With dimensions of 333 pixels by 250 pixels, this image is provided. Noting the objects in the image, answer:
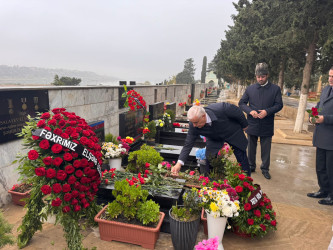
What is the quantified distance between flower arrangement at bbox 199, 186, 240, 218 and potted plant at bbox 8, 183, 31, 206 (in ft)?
9.81

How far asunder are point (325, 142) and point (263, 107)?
1.43 metres

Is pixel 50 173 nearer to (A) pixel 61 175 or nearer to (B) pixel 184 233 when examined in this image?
(A) pixel 61 175

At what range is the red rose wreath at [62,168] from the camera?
2.49 meters

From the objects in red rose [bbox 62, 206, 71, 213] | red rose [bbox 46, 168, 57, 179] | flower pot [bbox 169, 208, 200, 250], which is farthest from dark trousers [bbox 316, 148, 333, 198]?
red rose [bbox 46, 168, 57, 179]

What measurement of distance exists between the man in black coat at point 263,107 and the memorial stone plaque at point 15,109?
4.37 m

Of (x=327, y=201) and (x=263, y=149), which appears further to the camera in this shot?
(x=263, y=149)

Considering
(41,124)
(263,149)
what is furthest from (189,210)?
(263,149)

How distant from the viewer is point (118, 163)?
5160 mm

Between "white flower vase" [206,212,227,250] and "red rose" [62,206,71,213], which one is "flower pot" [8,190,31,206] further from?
"white flower vase" [206,212,227,250]

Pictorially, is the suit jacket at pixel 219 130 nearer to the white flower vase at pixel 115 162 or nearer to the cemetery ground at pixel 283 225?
the cemetery ground at pixel 283 225

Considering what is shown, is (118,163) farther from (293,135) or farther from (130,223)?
(293,135)

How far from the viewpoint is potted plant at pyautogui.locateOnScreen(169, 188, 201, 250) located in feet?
9.18

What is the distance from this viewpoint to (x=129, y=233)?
3.07 m

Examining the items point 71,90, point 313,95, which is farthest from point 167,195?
point 313,95
